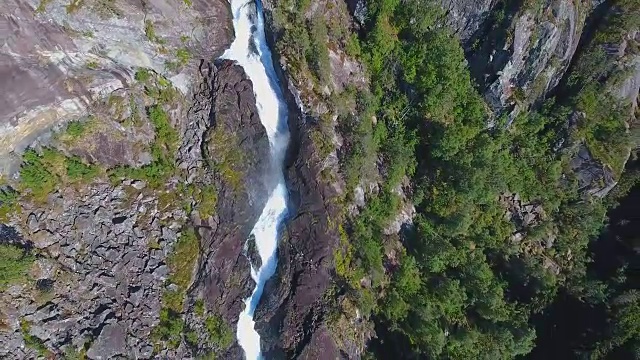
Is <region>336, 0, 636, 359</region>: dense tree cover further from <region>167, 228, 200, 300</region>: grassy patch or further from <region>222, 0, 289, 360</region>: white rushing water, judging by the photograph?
<region>167, 228, 200, 300</region>: grassy patch

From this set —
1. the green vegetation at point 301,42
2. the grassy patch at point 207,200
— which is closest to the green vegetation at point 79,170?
the grassy patch at point 207,200

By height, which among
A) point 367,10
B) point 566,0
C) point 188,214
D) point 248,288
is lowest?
point 248,288

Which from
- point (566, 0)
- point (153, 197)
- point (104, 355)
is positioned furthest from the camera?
point (566, 0)

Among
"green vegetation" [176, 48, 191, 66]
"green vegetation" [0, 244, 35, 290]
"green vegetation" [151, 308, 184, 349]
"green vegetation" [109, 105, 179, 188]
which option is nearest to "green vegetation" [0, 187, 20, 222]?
"green vegetation" [0, 244, 35, 290]

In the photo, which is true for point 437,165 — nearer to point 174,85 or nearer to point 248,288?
point 248,288

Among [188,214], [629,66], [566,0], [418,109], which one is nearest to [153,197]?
[188,214]

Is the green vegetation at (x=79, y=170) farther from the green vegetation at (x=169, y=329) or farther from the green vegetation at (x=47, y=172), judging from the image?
the green vegetation at (x=169, y=329)
